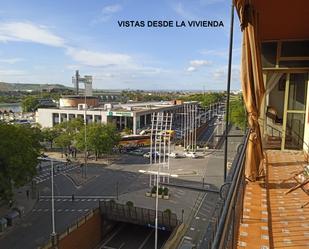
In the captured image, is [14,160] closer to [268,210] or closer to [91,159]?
[268,210]

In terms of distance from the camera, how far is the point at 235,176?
83.2 inches

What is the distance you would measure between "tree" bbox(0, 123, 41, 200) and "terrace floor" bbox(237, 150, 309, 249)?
13.1 meters

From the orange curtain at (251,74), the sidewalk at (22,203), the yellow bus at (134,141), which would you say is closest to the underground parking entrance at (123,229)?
the sidewalk at (22,203)

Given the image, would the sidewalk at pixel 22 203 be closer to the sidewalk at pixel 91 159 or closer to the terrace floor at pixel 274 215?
the sidewalk at pixel 91 159

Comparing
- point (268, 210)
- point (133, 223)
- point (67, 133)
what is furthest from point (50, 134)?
point (268, 210)

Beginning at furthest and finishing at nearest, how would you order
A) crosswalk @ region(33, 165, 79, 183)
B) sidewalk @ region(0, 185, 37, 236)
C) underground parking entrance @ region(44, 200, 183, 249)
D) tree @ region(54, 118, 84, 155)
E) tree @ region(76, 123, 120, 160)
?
tree @ region(54, 118, 84, 155), tree @ region(76, 123, 120, 160), crosswalk @ region(33, 165, 79, 183), sidewalk @ region(0, 185, 37, 236), underground parking entrance @ region(44, 200, 183, 249)

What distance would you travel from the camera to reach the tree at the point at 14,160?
14906 mm

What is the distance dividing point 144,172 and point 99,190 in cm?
578

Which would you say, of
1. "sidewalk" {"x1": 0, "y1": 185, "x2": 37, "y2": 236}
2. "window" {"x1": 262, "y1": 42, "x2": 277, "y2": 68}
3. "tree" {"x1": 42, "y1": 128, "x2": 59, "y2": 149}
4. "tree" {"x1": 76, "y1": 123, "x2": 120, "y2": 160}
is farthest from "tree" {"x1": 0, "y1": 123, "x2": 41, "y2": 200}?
"tree" {"x1": 42, "y1": 128, "x2": 59, "y2": 149}

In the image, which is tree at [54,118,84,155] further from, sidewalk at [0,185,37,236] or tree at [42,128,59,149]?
sidewalk at [0,185,37,236]

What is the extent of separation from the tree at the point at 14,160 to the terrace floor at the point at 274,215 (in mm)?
13057

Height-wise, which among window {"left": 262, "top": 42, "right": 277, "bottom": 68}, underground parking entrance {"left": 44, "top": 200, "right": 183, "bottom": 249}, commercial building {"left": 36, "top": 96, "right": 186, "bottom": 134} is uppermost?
window {"left": 262, "top": 42, "right": 277, "bottom": 68}

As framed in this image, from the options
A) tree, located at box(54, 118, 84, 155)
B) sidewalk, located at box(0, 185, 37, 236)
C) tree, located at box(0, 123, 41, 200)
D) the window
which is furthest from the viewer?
tree, located at box(54, 118, 84, 155)

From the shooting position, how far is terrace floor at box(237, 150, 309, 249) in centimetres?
341
